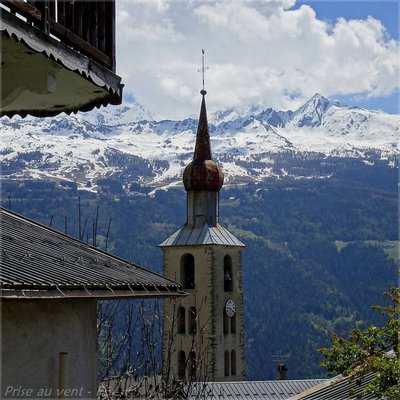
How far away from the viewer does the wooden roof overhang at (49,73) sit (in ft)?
19.8

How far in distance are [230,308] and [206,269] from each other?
327 centimetres

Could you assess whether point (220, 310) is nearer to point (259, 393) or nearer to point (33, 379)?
point (259, 393)

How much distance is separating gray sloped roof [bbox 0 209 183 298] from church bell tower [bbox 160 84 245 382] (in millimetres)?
50577

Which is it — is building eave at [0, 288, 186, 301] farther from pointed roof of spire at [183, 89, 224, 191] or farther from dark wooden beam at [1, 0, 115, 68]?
pointed roof of spire at [183, 89, 224, 191]

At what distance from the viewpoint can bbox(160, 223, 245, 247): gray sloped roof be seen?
196ft

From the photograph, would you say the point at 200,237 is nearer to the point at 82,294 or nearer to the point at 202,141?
the point at 202,141

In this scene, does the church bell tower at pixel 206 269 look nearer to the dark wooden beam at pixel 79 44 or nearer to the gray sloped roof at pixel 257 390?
the gray sloped roof at pixel 257 390

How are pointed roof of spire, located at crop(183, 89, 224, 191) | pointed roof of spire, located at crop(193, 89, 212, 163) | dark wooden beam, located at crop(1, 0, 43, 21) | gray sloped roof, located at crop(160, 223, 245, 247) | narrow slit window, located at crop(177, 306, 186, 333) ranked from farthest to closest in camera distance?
pointed roof of spire, located at crop(193, 89, 212, 163)
gray sloped roof, located at crop(160, 223, 245, 247)
pointed roof of spire, located at crop(183, 89, 224, 191)
narrow slit window, located at crop(177, 306, 186, 333)
dark wooden beam, located at crop(1, 0, 43, 21)

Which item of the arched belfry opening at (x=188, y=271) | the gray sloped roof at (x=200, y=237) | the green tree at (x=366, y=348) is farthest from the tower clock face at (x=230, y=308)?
the green tree at (x=366, y=348)

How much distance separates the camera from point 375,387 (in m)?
14.0

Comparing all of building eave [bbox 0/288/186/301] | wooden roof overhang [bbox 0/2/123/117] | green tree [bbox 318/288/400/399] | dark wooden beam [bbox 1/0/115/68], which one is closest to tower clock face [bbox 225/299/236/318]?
green tree [bbox 318/288/400/399]

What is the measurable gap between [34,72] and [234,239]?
5530 cm

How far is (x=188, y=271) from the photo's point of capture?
61.3 m

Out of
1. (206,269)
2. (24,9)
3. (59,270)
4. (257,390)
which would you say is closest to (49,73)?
(24,9)
